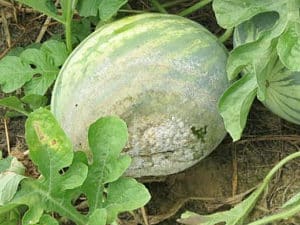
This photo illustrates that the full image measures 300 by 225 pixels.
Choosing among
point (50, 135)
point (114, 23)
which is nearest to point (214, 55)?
point (114, 23)

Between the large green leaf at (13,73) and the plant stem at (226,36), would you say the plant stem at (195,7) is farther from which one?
the large green leaf at (13,73)

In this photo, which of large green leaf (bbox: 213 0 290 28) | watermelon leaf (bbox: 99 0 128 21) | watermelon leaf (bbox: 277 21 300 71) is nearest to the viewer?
watermelon leaf (bbox: 277 21 300 71)

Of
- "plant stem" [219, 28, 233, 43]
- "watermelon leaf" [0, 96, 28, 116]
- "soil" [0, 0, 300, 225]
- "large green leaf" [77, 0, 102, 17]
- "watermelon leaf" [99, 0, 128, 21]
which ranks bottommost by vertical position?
"soil" [0, 0, 300, 225]

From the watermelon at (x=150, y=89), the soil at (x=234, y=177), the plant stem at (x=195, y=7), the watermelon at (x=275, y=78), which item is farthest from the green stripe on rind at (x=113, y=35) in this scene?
the soil at (x=234, y=177)

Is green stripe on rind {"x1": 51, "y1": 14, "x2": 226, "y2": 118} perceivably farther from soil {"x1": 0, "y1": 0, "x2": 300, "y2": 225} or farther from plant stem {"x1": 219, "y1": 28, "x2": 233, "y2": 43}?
soil {"x1": 0, "y1": 0, "x2": 300, "y2": 225}

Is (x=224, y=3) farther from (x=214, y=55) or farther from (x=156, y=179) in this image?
(x=156, y=179)

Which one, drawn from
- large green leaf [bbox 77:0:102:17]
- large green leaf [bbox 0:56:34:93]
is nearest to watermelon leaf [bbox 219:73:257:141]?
large green leaf [bbox 77:0:102:17]

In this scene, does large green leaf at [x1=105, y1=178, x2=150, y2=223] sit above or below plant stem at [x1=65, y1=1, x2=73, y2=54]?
below
